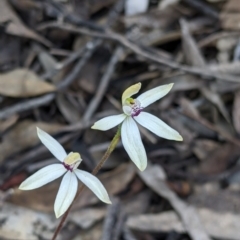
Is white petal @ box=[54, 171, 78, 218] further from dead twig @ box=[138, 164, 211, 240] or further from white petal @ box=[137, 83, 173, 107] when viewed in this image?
dead twig @ box=[138, 164, 211, 240]

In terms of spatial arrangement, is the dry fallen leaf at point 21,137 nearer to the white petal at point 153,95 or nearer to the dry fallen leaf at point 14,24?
the dry fallen leaf at point 14,24

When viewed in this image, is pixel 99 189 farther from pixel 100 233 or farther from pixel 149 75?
pixel 149 75

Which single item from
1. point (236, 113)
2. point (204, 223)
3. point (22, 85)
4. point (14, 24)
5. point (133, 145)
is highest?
point (133, 145)

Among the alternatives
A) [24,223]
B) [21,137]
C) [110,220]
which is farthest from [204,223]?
[21,137]

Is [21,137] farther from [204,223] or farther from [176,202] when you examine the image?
[204,223]

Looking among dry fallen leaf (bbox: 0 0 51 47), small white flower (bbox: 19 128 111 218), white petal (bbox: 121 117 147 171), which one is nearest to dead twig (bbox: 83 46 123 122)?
dry fallen leaf (bbox: 0 0 51 47)

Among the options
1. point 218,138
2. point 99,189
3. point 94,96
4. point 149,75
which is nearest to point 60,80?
point 94,96
